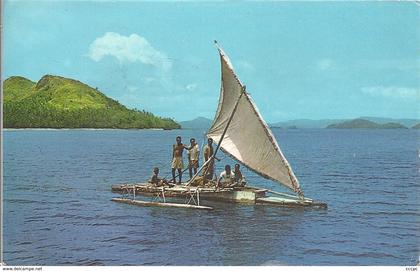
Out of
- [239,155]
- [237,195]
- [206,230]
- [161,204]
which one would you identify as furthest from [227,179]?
[206,230]

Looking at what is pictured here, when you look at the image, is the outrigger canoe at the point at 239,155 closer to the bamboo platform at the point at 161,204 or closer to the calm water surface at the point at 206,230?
the bamboo platform at the point at 161,204

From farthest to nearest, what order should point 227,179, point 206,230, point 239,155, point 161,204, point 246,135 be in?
point 239,155
point 227,179
point 246,135
point 161,204
point 206,230

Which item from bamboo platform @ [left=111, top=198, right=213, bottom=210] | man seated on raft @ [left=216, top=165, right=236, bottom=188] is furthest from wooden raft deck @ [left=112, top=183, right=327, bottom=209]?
man seated on raft @ [left=216, top=165, right=236, bottom=188]

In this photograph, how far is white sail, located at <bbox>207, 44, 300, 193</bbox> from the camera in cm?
1691

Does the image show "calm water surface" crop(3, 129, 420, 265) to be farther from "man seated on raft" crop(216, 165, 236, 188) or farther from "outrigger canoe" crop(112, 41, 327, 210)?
"man seated on raft" crop(216, 165, 236, 188)

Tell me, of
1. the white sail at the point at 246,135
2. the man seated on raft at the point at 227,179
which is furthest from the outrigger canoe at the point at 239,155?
the man seated on raft at the point at 227,179

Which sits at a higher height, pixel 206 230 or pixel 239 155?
pixel 239 155

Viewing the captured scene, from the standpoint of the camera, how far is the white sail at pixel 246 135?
55.5 feet

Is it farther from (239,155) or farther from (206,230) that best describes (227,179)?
(206,230)

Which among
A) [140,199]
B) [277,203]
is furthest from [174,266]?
[140,199]

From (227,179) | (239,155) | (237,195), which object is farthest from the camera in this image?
(239,155)

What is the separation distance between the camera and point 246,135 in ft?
58.1

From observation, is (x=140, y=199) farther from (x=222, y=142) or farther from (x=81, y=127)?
(x=81, y=127)

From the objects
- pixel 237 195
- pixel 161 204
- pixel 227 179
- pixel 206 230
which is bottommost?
pixel 206 230
